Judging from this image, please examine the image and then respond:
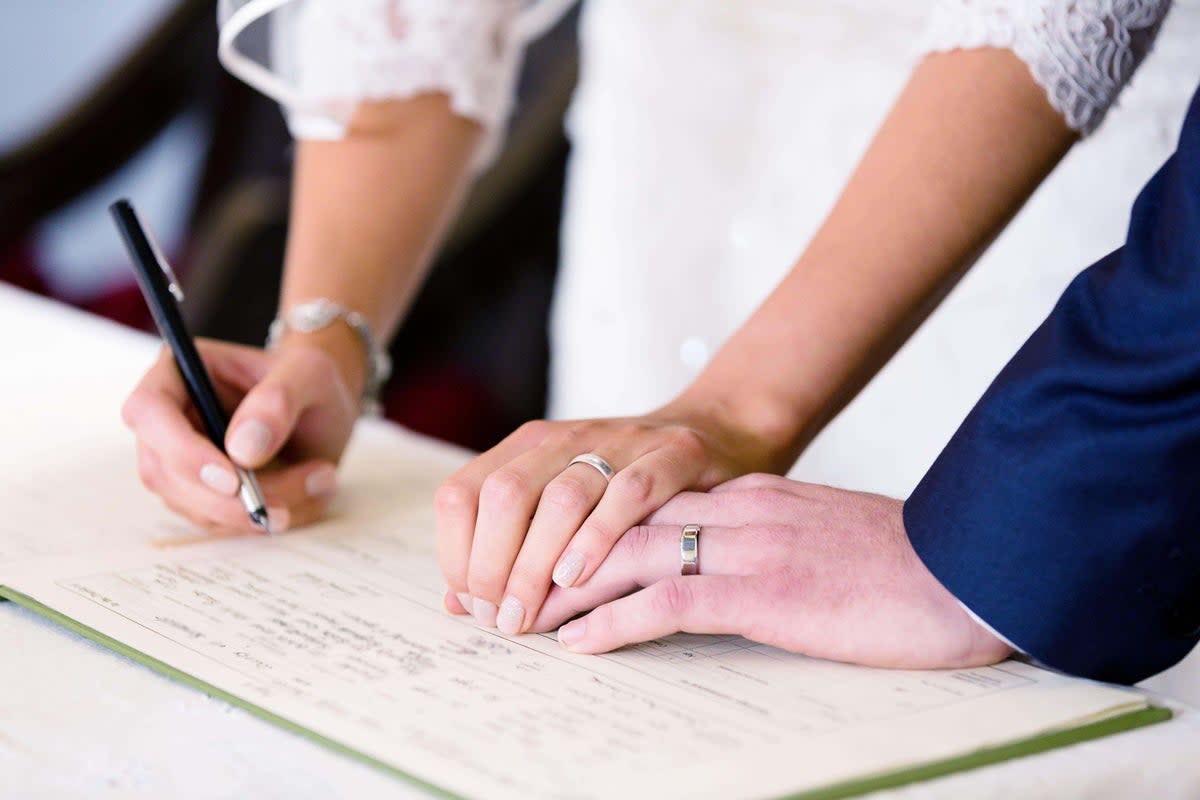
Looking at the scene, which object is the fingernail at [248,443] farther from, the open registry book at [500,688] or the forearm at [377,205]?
the forearm at [377,205]

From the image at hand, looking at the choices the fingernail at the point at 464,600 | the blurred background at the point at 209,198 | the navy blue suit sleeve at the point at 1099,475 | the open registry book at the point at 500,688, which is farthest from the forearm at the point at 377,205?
the blurred background at the point at 209,198

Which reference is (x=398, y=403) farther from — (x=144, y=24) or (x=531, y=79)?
(x=144, y=24)

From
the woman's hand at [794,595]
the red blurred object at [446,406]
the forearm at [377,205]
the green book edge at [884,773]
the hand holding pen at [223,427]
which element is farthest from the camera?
the red blurred object at [446,406]

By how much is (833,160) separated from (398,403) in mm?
1801

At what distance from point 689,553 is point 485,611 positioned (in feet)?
0.33

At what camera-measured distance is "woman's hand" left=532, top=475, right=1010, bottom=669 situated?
60cm

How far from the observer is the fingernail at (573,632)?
24.0 inches

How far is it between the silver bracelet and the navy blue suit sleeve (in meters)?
0.55

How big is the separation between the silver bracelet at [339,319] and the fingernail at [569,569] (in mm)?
437

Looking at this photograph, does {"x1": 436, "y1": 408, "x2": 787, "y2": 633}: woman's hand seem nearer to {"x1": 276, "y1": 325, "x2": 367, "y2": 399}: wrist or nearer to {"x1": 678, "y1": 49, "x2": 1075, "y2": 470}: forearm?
{"x1": 678, "y1": 49, "x2": 1075, "y2": 470}: forearm

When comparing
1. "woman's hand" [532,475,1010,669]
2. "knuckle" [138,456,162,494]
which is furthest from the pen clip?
"woman's hand" [532,475,1010,669]

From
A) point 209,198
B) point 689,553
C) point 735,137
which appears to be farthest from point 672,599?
point 209,198

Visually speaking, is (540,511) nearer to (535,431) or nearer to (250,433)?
(535,431)

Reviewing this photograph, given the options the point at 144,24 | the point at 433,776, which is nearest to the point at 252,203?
the point at 144,24
